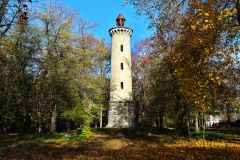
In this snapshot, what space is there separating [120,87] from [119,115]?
3.94m

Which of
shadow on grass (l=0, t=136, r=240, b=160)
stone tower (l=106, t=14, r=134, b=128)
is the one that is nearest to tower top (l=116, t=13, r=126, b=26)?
stone tower (l=106, t=14, r=134, b=128)

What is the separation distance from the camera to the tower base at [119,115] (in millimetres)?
35469

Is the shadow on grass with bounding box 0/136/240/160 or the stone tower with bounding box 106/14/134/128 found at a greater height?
the stone tower with bounding box 106/14/134/128

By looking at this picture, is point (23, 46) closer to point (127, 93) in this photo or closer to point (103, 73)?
point (127, 93)

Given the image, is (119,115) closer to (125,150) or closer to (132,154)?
(125,150)

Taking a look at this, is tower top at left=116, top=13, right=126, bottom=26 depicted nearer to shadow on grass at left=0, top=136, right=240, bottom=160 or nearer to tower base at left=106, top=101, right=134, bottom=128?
Result: tower base at left=106, top=101, right=134, bottom=128

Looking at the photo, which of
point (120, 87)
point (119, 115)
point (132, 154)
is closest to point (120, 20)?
point (120, 87)

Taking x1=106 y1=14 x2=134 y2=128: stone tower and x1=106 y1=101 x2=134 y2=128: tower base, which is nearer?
x1=106 y1=101 x2=134 y2=128: tower base

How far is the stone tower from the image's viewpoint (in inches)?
1403

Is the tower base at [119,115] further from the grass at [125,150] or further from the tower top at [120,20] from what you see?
the tower top at [120,20]

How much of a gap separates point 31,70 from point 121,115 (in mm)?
13434

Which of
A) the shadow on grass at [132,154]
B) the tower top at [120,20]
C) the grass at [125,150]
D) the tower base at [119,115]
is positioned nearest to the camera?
the shadow on grass at [132,154]

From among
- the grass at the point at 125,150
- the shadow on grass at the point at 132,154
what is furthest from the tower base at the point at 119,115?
the shadow on grass at the point at 132,154

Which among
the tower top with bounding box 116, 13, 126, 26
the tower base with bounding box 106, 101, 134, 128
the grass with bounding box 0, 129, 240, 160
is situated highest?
the tower top with bounding box 116, 13, 126, 26
